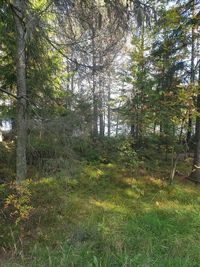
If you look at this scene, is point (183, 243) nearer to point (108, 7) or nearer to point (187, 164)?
point (108, 7)

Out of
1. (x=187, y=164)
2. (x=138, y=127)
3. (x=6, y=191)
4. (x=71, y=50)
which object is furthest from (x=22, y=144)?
(x=187, y=164)

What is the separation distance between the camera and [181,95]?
8.12 metres

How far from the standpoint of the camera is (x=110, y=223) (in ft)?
18.0

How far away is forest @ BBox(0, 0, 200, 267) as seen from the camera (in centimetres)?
438

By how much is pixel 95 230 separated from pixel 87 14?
4336 mm

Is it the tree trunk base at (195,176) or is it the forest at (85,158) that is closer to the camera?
the forest at (85,158)

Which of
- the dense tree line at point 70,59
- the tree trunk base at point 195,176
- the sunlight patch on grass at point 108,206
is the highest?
the dense tree line at point 70,59

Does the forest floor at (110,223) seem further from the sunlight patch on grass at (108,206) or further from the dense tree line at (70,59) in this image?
the dense tree line at (70,59)

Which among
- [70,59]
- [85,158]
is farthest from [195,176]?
[70,59]

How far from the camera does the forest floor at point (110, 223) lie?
12.6ft

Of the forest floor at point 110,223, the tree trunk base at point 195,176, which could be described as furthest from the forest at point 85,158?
the tree trunk base at point 195,176

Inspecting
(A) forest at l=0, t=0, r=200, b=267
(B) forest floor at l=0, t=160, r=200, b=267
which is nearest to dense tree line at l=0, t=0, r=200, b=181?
(A) forest at l=0, t=0, r=200, b=267

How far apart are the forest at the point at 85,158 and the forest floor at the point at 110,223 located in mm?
25

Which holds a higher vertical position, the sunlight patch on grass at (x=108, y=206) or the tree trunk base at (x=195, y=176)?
the tree trunk base at (x=195, y=176)
